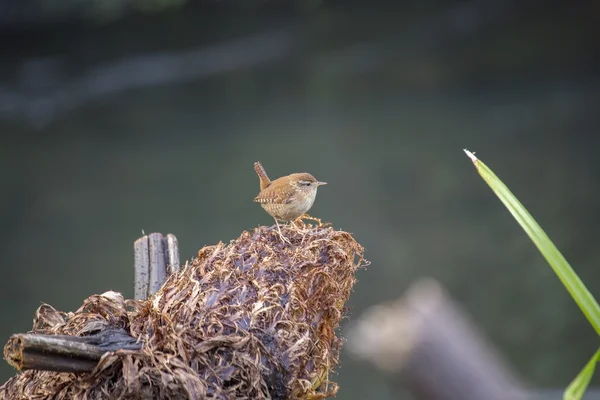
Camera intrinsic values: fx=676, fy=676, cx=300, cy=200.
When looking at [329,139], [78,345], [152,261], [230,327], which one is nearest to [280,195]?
[152,261]

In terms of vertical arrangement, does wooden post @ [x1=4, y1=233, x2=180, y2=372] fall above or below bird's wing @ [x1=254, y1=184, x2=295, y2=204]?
below

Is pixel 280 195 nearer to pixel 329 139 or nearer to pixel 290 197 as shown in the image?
pixel 290 197

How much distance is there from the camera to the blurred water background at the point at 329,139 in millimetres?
4066

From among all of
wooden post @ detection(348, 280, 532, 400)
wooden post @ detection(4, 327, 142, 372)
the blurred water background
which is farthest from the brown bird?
the blurred water background

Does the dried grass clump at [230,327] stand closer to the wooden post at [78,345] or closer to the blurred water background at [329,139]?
the wooden post at [78,345]

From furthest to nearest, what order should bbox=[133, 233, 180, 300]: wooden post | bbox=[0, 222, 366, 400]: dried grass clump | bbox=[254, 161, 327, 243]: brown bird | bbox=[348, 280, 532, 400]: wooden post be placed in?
bbox=[254, 161, 327, 243]: brown bird < bbox=[348, 280, 532, 400]: wooden post < bbox=[133, 233, 180, 300]: wooden post < bbox=[0, 222, 366, 400]: dried grass clump

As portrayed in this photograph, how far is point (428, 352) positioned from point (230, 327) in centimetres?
83

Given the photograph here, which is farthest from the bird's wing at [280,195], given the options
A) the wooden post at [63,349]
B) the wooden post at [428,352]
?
the wooden post at [63,349]

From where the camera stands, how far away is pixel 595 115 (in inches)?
185

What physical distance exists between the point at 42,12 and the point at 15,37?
0.21m

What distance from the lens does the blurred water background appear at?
13.3 feet

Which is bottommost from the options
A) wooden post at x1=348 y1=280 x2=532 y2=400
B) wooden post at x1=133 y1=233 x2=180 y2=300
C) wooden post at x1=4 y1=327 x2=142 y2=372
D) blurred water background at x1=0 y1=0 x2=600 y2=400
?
wooden post at x1=348 y1=280 x2=532 y2=400

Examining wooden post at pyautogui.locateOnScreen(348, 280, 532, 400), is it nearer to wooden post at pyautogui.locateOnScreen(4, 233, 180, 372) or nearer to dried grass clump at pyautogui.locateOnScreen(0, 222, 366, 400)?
dried grass clump at pyautogui.locateOnScreen(0, 222, 366, 400)

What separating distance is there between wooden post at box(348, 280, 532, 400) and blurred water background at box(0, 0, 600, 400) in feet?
7.29
